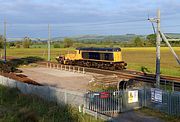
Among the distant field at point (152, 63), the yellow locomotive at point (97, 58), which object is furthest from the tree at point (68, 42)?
the yellow locomotive at point (97, 58)

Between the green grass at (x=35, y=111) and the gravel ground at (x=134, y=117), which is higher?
the green grass at (x=35, y=111)

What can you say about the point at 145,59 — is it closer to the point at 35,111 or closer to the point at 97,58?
the point at 97,58

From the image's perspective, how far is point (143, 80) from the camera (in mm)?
33656

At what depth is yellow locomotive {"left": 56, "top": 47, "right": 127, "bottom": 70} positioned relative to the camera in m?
47.9

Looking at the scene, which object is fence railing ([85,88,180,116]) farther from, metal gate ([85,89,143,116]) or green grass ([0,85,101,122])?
green grass ([0,85,101,122])

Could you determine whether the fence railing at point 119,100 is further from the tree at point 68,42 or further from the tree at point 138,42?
the tree at point 68,42

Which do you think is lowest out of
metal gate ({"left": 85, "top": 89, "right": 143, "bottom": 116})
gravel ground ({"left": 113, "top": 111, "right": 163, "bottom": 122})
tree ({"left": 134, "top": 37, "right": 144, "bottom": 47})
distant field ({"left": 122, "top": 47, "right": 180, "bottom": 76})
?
gravel ground ({"left": 113, "top": 111, "right": 163, "bottom": 122})

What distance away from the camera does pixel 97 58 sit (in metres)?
51.6

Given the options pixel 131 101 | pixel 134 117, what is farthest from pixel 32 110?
pixel 131 101

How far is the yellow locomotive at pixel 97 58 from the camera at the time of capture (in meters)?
47.9

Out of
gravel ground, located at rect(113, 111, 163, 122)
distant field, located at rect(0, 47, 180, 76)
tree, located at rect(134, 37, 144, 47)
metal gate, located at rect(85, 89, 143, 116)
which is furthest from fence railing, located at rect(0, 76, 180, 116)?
tree, located at rect(134, 37, 144, 47)

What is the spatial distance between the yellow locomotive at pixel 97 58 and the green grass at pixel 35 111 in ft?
86.6

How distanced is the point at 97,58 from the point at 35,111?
3440 centimetres

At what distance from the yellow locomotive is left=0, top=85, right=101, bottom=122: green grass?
2638 centimetres
